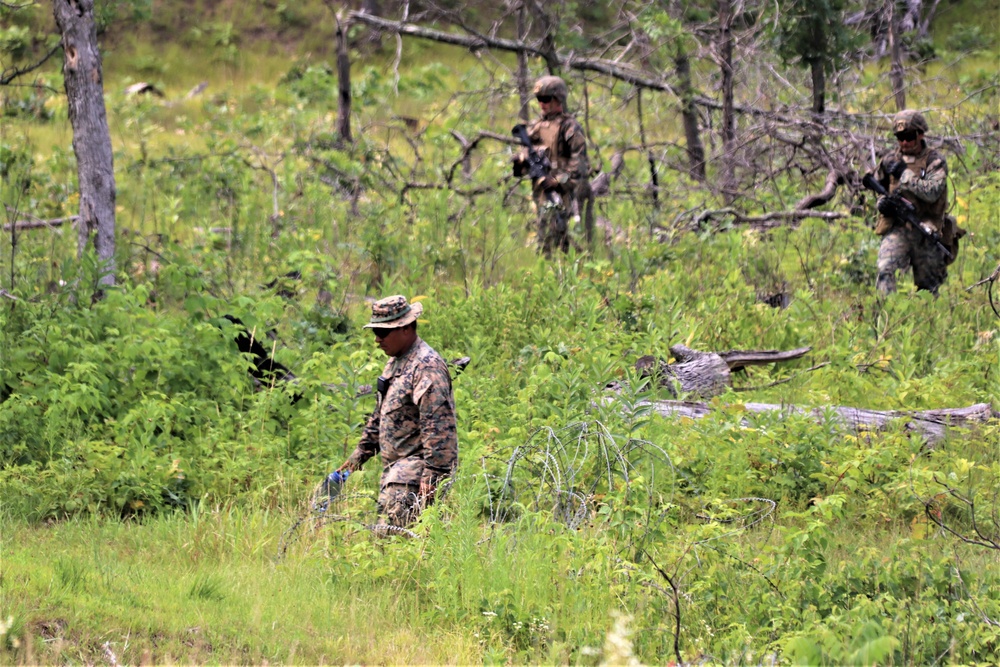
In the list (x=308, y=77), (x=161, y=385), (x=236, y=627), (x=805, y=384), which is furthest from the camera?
(x=308, y=77)

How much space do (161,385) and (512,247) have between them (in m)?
5.75

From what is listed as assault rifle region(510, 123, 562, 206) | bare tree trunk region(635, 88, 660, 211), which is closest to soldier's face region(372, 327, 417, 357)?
assault rifle region(510, 123, 562, 206)

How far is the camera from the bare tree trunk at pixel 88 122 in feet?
28.1

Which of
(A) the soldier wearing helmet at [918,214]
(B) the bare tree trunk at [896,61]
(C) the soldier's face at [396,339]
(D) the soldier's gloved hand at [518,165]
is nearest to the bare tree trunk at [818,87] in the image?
(B) the bare tree trunk at [896,61]

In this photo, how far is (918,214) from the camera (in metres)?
10.2

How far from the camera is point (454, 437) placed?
580 centimetres

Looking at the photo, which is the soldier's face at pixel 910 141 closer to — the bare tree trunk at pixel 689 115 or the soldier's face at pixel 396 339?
the bare tree trunk at pixel 689 115

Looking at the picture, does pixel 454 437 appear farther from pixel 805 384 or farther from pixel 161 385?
pixel 805 384

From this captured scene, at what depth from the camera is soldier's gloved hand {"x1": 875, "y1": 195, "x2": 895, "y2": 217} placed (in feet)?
33.3

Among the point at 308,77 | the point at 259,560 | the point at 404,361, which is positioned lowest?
the point at 259,560

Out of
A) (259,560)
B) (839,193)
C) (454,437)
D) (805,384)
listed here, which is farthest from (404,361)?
(839,193)

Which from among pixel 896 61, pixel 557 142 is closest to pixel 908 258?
pixel 557 142

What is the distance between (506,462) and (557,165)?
5982mm

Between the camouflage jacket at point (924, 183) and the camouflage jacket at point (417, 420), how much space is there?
599 cm
